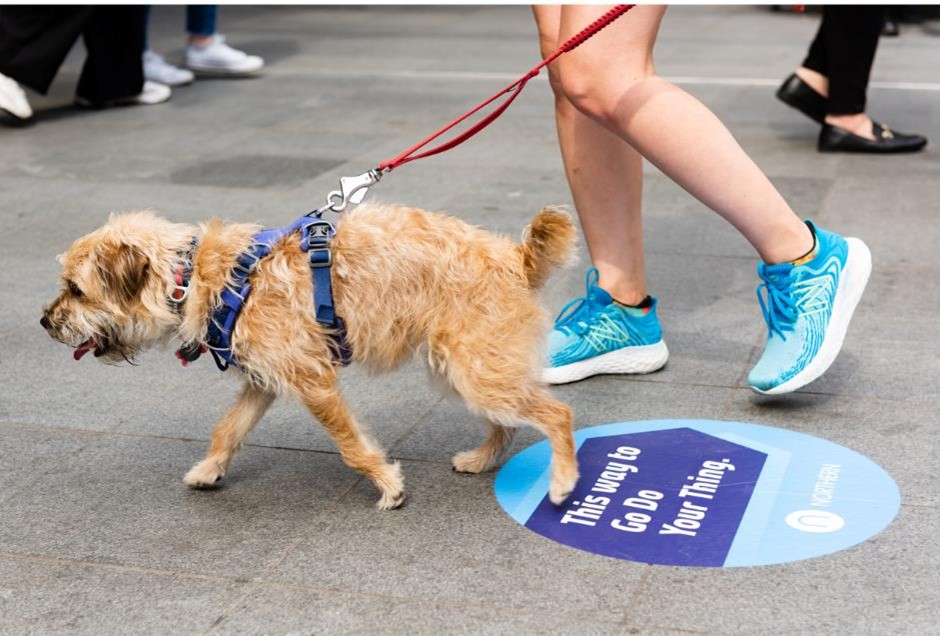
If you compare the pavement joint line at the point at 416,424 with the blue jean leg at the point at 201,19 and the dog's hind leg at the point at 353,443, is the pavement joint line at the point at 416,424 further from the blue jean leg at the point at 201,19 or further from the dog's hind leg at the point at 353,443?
the blue jean leg at the point at 201,19

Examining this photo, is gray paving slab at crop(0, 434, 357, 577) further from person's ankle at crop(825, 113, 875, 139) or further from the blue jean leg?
the blue jean leg

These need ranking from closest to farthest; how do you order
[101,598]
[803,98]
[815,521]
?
[101,598] < [815,521] < [803,98]

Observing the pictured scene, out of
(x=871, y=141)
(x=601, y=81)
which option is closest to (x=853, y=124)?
(x=871, y=141)

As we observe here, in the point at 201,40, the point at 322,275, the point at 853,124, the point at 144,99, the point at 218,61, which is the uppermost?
the point at 322,275

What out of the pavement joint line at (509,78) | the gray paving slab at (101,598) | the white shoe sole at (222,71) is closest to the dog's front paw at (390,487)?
the gray paving slab at (101,598)

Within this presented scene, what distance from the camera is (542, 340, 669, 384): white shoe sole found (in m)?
4.34

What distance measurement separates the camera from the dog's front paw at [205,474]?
3.62 metres

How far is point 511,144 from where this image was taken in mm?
7965

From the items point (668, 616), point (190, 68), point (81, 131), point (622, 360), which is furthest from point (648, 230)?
point (190, 68)

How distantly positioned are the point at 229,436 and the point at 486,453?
0.75 metres

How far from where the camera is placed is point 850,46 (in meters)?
7.21

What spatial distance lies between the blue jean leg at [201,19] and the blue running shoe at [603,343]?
685cm

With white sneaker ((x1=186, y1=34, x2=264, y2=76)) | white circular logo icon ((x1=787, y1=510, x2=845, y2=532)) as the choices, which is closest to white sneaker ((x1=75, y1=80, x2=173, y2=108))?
white sneaker ((x1=186, y1=34, x2=264, y2=76))

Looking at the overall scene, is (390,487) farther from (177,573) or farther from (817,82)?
(817,82)
